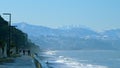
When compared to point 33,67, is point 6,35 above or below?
above

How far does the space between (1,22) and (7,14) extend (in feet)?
49.7

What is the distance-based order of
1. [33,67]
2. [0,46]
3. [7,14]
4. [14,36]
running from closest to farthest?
[33,67]
[0,46]
[7,14]
[14,36]

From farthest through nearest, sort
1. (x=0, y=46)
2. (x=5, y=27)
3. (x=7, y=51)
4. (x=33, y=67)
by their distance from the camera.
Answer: (x=5, y=27)
(x=7, y=51)
(x=0, y=46)
(x=33, y=67)

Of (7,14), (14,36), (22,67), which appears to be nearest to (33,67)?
(22,67)

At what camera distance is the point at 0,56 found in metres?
64.0

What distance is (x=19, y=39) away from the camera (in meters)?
111

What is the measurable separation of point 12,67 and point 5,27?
4188 cm

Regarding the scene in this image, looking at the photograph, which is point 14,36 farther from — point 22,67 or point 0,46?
point 22,67

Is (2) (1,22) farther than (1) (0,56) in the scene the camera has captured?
Yes

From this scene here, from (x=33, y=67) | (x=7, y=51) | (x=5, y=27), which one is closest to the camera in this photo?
(x=33, y=67)

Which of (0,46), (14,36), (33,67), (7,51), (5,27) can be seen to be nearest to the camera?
(33,67)

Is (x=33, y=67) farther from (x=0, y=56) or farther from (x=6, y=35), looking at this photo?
(x=6, y=35)

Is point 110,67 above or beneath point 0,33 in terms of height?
beneath

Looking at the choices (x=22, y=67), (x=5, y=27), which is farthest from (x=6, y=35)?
(x=22, y=67)
